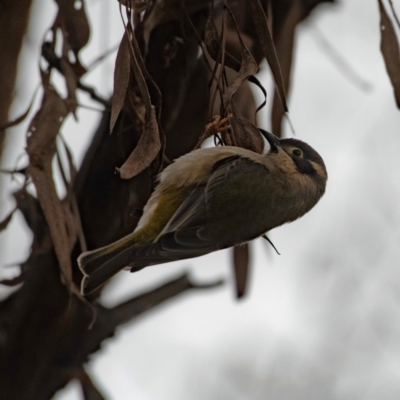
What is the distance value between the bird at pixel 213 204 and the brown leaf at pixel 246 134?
8cm

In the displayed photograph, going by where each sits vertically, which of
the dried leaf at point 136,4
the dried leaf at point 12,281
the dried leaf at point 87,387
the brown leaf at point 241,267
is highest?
the dried leaf at point 136,4

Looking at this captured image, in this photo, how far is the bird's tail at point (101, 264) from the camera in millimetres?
2686

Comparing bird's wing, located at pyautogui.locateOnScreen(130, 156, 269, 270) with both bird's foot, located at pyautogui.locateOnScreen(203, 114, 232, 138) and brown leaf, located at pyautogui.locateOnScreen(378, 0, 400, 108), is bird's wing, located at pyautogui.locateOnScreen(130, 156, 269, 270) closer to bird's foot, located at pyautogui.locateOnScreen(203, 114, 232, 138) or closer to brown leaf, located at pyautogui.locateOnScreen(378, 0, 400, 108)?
bird's foot, located at pyautogui.locateOnScreen(203, 114, 232, 138)

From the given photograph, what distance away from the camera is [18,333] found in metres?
3.38

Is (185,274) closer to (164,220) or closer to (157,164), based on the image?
(164,220)

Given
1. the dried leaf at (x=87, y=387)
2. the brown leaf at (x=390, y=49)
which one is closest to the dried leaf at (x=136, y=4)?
the brown leaf at (x=390, y=49)

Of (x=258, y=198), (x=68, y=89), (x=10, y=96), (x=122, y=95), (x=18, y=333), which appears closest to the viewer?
(x=122, y=95)

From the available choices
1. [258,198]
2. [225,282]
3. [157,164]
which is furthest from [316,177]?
[157,164]

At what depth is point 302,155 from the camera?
336 cm

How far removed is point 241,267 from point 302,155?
64 cm

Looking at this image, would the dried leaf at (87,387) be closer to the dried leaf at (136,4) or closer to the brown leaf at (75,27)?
the brown leaf at (75,27)

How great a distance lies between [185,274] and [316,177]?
2.69 ft

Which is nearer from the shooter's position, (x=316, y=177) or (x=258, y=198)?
(x=258, y=198)

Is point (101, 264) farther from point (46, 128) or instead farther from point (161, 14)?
point (161, 14)
